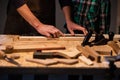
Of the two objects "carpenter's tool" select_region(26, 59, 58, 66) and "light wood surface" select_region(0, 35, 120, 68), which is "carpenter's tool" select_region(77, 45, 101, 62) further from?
"carpenter's tool" select_region(26, 59, 58, 66)

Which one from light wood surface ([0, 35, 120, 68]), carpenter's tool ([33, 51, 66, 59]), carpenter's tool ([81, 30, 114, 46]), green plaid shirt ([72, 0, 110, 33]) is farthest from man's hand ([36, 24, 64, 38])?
green plaid shirt ([72, 0, 110, 33])

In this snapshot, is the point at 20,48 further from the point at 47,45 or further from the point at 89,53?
the point at 89,53

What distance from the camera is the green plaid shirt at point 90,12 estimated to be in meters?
1.92

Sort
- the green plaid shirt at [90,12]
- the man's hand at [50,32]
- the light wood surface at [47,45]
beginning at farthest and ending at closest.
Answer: the green plaid shirt at [90,12] → the man's hand at [50,32] → the light wood surface at [47,45]

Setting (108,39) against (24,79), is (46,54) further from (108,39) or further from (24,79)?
(108,39)

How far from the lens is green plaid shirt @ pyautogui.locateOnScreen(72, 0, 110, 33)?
6.30 ft

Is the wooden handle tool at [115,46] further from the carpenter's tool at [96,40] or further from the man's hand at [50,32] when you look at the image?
the man's hand at [50,32]

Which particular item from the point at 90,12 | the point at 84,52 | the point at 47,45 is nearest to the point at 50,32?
the point at 47,45

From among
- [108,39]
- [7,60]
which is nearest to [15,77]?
[7,60]

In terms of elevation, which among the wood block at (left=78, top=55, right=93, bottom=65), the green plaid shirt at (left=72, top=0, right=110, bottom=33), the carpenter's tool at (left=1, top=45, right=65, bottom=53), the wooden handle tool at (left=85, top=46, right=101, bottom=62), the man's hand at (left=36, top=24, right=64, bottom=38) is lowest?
the wood block at (left=78, top=55, right=93, bottom=65)

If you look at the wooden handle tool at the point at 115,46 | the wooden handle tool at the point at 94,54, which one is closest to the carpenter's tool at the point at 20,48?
the wooden handle tool at the point at 94,54

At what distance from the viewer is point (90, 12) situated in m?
1.92

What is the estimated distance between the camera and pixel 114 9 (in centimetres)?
306

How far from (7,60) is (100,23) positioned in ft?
3.27
